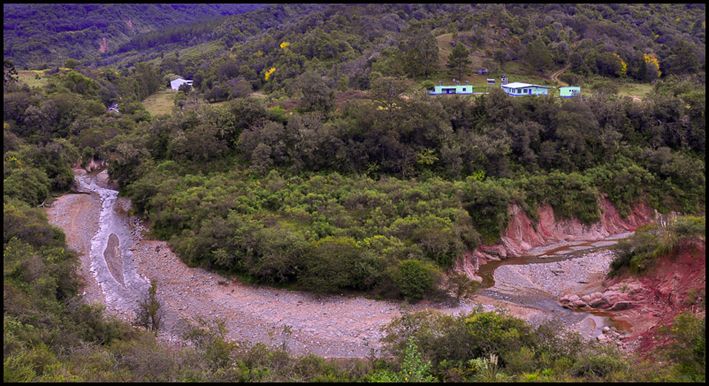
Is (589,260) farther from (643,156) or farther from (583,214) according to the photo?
(643,156)

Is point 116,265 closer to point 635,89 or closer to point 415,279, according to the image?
point 415,279

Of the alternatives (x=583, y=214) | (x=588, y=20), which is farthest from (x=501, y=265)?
(x=588, y=20)

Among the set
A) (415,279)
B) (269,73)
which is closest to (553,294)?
(415,279)

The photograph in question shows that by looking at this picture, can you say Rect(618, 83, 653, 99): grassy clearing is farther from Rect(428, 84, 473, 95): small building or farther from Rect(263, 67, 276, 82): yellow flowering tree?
Rect(263, 67, 276, 82): yellow flowering tree

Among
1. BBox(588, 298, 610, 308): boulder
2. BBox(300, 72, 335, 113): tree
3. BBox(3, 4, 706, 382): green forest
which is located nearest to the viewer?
BBox(3, 4, 706, 382): green forest

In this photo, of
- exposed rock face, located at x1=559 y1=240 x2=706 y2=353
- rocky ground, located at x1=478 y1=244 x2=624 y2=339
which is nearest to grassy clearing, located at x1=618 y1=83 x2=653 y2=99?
rocky ground, located at x1=478 y1=244 x2=624 y2=339

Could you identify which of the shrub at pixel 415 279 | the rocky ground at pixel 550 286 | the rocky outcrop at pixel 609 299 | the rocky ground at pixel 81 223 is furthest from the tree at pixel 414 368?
the rocky ground at pixel 81 223

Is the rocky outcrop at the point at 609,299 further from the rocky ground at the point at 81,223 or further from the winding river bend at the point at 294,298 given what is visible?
the rocky ground at the point at 81,223
